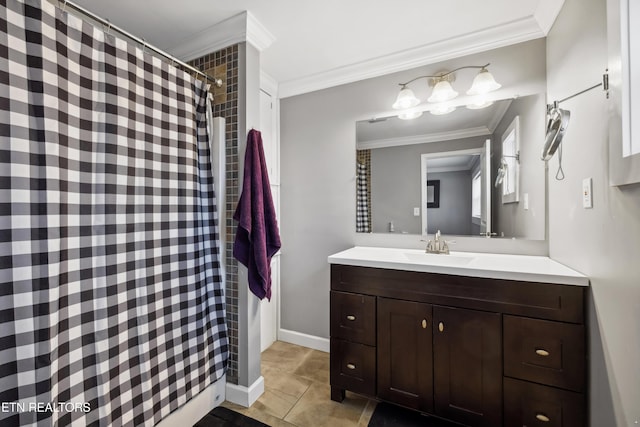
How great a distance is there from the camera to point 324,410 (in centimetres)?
163

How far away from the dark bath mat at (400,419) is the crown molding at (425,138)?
5.86 ft

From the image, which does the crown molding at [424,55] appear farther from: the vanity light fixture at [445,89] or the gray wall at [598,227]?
the gray wall at [598,227]

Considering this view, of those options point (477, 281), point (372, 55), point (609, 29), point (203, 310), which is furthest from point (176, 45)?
point (477, 281)

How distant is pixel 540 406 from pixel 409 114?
1.85 meters

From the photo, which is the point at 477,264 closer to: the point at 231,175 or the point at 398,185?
the point at 398,185

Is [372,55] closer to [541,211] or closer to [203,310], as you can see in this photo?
[541,211]

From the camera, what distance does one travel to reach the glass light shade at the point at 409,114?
2.01 meters

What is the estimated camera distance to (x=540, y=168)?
1.64 meters

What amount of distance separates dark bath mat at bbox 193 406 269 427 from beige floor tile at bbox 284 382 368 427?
0.67ft

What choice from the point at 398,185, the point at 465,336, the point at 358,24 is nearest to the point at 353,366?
the point at 465,336

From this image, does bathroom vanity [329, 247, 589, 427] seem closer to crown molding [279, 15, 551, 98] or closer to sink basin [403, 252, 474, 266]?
sink basin [403, 252, 474, 266]

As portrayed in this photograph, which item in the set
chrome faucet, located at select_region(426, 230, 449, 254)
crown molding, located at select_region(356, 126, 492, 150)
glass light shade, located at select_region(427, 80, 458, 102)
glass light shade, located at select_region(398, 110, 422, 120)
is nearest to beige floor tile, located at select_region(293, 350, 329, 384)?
chrome faucet, located at select_region(426, 230, 449, 254)

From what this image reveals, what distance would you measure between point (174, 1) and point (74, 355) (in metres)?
1.79

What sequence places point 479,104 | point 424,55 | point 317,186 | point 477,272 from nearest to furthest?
point 477,272 → point 479,104 → point 424,55 → point 317,186
